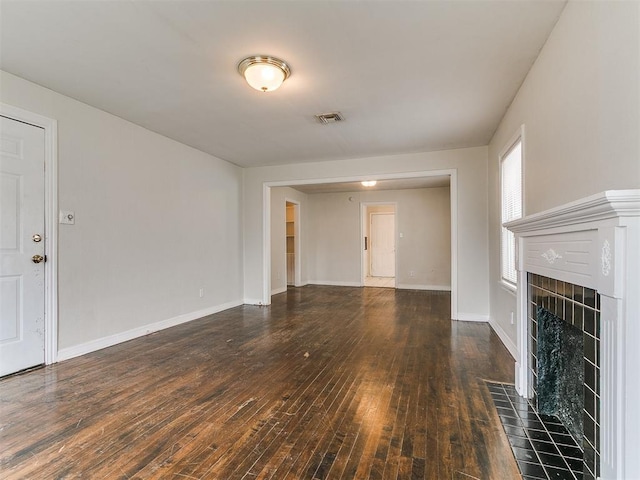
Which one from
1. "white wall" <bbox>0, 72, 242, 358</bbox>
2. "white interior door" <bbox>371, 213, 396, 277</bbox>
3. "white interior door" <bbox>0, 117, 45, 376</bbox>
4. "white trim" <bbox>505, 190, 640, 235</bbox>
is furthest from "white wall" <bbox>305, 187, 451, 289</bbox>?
"white interior door" <bbox>0, 117, 45, 376</bbox>

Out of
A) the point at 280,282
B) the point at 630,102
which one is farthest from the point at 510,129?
the point at 280,282

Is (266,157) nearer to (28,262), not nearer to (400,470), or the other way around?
(28,262)

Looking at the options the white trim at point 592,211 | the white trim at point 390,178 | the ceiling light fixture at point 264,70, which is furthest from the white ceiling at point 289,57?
the white trim at point 592,211

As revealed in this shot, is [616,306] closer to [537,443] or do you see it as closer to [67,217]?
[537,443]

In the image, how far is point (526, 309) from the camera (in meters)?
2.39

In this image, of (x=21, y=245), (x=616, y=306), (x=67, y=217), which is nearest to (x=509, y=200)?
(x=616, y=306)

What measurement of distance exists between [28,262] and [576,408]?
166 inches

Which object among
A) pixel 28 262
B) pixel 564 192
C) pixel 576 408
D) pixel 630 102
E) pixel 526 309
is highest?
pixel 630 102

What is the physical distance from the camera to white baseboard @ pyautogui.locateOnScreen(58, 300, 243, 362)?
3150mm

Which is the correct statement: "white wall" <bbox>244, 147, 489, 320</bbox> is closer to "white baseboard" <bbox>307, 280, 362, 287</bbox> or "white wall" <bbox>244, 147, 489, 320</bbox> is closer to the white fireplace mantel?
the white fireplace mantel

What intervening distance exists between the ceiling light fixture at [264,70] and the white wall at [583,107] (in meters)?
1.86

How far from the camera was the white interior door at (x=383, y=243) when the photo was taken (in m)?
10.1

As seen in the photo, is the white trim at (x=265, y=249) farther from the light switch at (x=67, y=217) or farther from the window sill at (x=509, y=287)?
the window sill at (x=509, y=287)

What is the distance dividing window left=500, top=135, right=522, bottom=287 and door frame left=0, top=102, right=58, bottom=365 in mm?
4313
